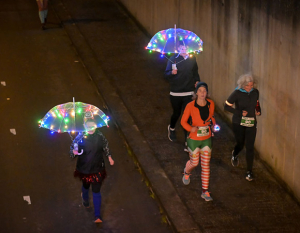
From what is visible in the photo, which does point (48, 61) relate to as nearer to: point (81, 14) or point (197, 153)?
point (81, 14)

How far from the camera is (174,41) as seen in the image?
408 inches

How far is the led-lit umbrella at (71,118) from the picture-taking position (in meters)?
8.47

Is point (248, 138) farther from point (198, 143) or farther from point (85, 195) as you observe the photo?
point (85, 195)

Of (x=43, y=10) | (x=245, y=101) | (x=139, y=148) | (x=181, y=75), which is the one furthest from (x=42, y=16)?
(x=245, y=101)

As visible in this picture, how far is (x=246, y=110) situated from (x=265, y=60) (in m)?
0.98

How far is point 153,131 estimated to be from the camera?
39.1 feet

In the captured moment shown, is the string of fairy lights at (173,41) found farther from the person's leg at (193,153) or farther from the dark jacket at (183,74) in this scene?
the person's leg at (193,153)

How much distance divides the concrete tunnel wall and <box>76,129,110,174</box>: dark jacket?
3.12 metres

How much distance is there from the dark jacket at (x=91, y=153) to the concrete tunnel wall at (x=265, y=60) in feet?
10.2

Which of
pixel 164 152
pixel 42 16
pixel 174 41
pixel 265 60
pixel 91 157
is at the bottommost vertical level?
pixel 164 152

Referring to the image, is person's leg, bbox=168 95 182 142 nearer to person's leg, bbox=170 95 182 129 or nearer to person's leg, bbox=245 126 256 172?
person's leg, bbox=170 95 182 129

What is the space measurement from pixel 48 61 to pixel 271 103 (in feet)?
24.9

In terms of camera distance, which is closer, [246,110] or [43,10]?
[246,110]

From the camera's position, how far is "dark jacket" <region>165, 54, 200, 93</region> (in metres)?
10.7
